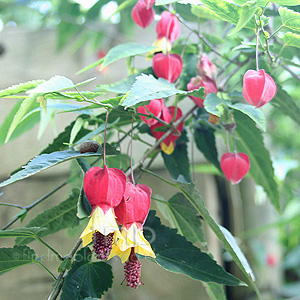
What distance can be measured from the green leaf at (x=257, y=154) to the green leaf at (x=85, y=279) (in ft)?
0.84

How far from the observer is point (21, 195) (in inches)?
31.0

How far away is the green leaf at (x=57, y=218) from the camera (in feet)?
1.45

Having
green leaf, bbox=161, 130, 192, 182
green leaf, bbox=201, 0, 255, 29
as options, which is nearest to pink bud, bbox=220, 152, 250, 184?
green leaf, bbox=161, 130, 192, 182

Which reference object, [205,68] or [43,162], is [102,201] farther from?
[205,68]

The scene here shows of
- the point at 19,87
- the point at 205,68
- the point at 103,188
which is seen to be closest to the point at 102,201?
the point at 103,188

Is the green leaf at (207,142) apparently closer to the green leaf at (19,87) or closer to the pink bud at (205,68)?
the pink bud at (205,68)

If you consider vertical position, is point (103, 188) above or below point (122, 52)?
below

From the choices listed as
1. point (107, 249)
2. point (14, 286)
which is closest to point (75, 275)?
point (107, 249)

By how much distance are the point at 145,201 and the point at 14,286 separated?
20.1 inches

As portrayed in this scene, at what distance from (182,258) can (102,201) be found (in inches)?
4.4

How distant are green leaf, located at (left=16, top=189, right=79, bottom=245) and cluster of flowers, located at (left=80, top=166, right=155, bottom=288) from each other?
11 centimetres

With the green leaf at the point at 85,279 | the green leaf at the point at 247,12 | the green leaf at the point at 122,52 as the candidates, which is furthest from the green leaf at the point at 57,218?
the green leaf at the point at 247,12

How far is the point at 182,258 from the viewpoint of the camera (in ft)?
1.24

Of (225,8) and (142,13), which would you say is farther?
(142,13)
